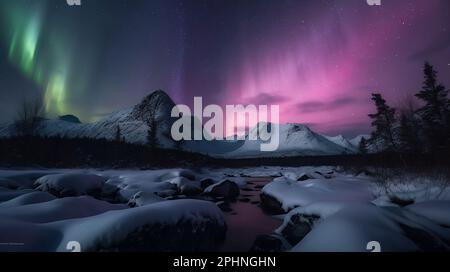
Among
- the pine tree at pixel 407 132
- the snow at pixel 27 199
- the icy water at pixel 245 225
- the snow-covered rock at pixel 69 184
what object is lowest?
the icy water at pixel 245 225

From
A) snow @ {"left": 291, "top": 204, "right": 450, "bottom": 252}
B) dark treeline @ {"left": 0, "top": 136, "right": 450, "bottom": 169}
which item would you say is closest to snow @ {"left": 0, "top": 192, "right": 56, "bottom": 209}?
snow @ {"left": 291, "top": 204, "right": 450, "bottom": 252}

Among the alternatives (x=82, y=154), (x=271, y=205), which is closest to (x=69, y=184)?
(x=271, y=205)

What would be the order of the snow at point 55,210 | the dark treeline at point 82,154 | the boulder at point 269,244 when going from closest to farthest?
the snow at point 55,210, the boulder at point 269,244, the dark treeline at point 82,154

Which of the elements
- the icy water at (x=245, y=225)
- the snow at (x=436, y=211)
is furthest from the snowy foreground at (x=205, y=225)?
the icy water at (x=245, y=225)

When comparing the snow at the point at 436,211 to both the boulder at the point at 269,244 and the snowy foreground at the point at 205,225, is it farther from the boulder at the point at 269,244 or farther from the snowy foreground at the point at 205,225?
the boulder at the point at 269,244

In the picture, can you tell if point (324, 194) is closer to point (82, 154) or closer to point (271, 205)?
point (271, 205)

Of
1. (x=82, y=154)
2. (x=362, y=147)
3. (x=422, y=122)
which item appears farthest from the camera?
(x=362, y=147)

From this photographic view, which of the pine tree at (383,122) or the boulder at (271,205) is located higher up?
the pine tree at (383,122)

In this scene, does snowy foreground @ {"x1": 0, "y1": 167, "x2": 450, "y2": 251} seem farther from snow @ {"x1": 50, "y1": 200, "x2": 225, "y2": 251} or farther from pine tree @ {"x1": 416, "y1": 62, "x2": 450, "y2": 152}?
pine tree @ {"x1": 416, "y1": 62, "x2": 450, "y2": 152}

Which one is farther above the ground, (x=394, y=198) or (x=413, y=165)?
(x=413, y=165)
